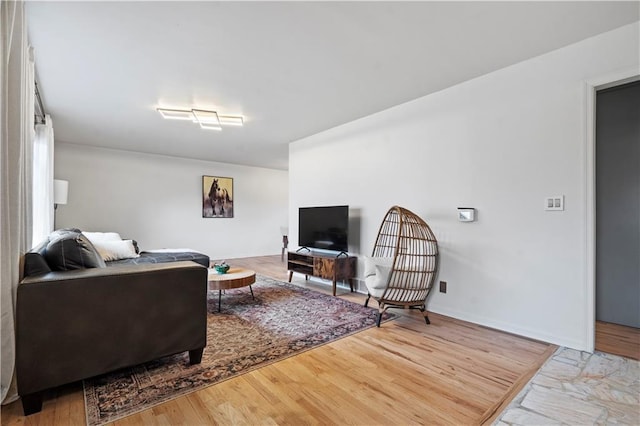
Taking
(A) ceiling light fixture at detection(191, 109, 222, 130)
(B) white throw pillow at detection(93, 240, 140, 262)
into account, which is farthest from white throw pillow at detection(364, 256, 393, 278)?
(B) white throw pillow at detection(93, 240, 140, 262)

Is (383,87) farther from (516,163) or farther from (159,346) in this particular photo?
(159,346)

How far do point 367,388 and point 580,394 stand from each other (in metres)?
1.29

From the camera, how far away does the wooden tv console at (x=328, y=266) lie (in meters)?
4.09

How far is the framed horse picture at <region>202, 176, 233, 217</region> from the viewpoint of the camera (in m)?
7.26

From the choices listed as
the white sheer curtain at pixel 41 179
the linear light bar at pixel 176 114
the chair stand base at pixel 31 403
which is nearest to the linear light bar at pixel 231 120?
the linear light bar at pixel 176 114

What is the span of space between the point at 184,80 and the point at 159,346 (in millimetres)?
2521

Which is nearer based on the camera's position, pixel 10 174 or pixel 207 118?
pixel 10 174

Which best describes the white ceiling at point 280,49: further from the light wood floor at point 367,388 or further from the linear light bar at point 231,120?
the light wood floor at point 367,388

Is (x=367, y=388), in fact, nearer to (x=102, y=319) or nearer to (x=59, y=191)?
(x=102, y=319)

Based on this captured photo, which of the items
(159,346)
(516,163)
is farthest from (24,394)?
(516,163)

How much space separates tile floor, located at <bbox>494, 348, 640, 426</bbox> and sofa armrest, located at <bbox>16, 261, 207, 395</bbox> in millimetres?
1973

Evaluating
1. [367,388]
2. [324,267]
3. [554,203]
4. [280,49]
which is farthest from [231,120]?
[554,203]

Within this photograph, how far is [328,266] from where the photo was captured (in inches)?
163

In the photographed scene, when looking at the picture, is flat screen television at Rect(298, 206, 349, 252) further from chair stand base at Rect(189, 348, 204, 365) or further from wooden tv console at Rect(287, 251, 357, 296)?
chair stand base at Rect(189, 348, 204, 365)
